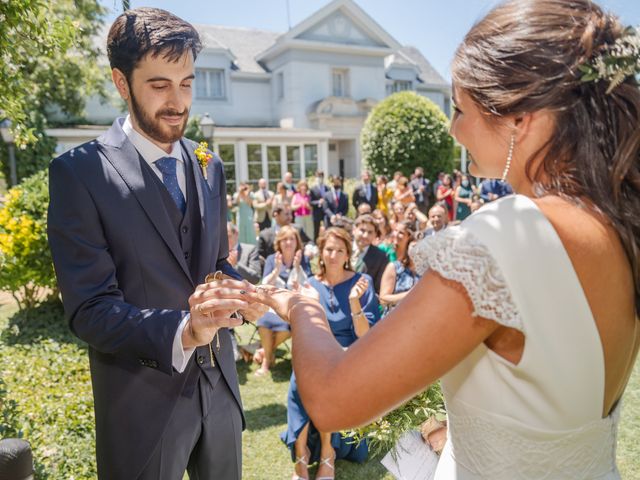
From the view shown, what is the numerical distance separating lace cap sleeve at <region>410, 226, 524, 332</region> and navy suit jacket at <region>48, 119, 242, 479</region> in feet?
3.53

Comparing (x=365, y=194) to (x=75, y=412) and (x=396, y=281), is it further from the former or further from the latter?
(x=75, y=412)

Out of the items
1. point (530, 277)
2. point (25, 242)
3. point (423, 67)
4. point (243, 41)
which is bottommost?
point (25, 242)

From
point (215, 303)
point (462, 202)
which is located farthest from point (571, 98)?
point (462, 202)

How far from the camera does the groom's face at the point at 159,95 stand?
1.94 metres

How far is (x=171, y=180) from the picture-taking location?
2051 millimetres

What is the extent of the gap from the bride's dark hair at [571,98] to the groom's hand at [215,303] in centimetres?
89

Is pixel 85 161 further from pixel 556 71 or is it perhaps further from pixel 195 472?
pixel 556 71

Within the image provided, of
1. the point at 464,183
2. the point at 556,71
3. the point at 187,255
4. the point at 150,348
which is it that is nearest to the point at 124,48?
the point at 187,255

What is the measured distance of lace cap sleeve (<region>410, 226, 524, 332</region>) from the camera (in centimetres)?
102

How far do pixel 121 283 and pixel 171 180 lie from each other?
1.49 ft

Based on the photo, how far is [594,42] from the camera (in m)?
1.12

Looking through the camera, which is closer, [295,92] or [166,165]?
[166,165]

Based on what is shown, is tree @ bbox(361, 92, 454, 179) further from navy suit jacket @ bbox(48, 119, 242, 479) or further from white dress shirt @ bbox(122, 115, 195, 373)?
navy suit jacket @ bbox(48, 119, 242, 479)

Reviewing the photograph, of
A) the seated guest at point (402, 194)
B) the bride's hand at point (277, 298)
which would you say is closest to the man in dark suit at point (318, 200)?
the seated guest at point (402, 194)
